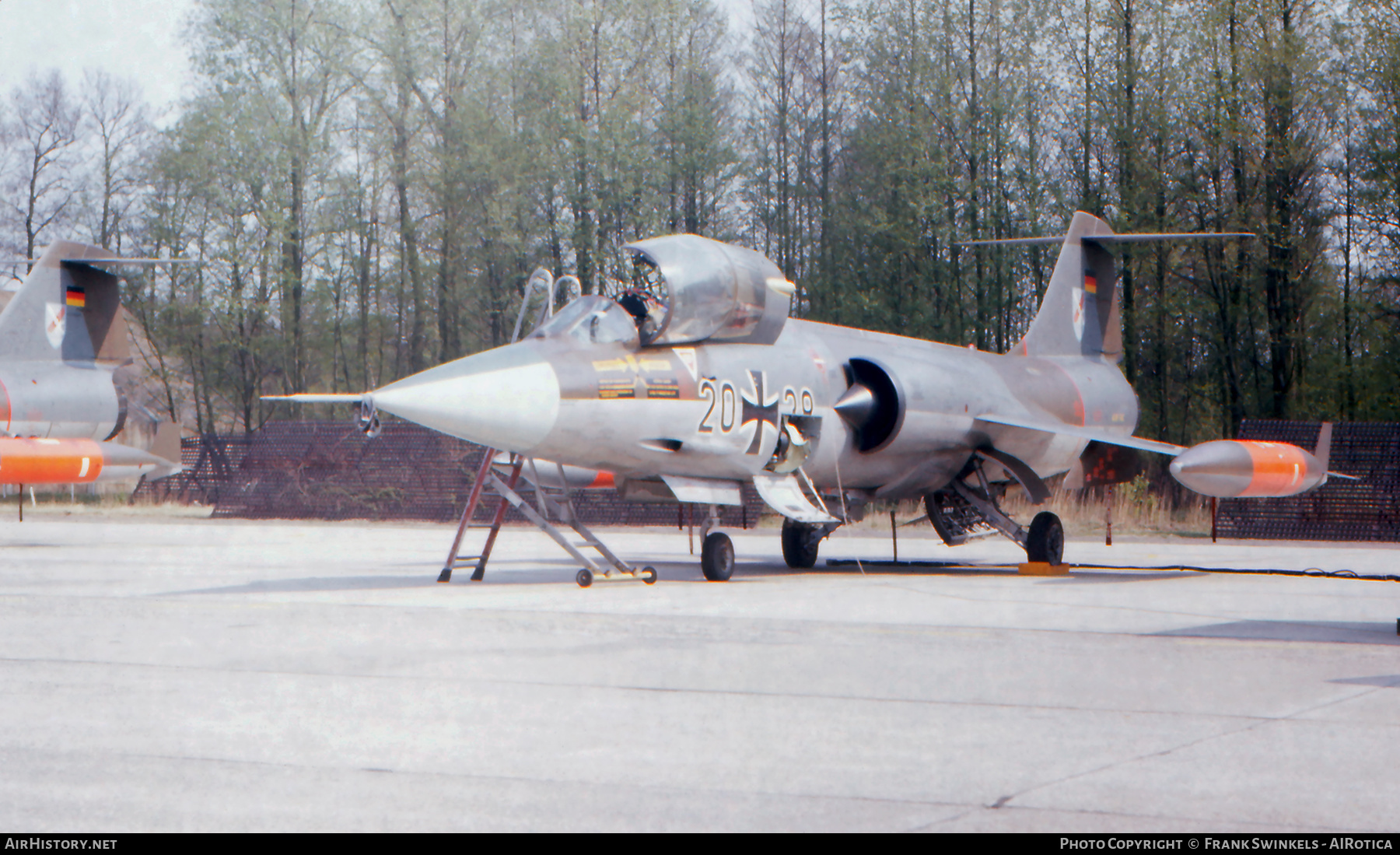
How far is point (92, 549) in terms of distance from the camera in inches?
693

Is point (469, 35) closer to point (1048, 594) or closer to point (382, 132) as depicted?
point (382, 132)

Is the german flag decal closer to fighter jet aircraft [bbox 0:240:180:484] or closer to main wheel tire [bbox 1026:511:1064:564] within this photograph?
main wheel tire [bbox 1026:511:1064:564]

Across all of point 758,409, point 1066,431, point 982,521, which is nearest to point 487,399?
point 758,409

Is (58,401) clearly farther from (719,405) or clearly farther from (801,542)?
(719,405)

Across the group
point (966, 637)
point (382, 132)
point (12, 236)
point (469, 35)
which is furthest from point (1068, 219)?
point (12, 236)

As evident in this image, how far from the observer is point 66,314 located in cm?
2327

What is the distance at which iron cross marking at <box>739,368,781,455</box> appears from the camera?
13094 mm

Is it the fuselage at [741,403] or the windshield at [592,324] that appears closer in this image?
the fuselage at [741,403]

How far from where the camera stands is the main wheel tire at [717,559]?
12.8 meters

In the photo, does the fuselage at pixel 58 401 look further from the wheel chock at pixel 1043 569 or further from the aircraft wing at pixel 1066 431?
the wheel chock at pixel 1043 569

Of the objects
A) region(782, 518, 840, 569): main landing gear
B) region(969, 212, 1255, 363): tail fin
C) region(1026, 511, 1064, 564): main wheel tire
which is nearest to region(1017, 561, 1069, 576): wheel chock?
region(1026, 511, 1064, 564): main wheel tire

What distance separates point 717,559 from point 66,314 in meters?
16.0

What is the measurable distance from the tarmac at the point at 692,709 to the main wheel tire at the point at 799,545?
337 cm

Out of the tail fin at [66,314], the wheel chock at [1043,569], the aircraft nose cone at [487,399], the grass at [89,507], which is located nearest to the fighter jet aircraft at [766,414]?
the aircraft nose cone at [487,399]
